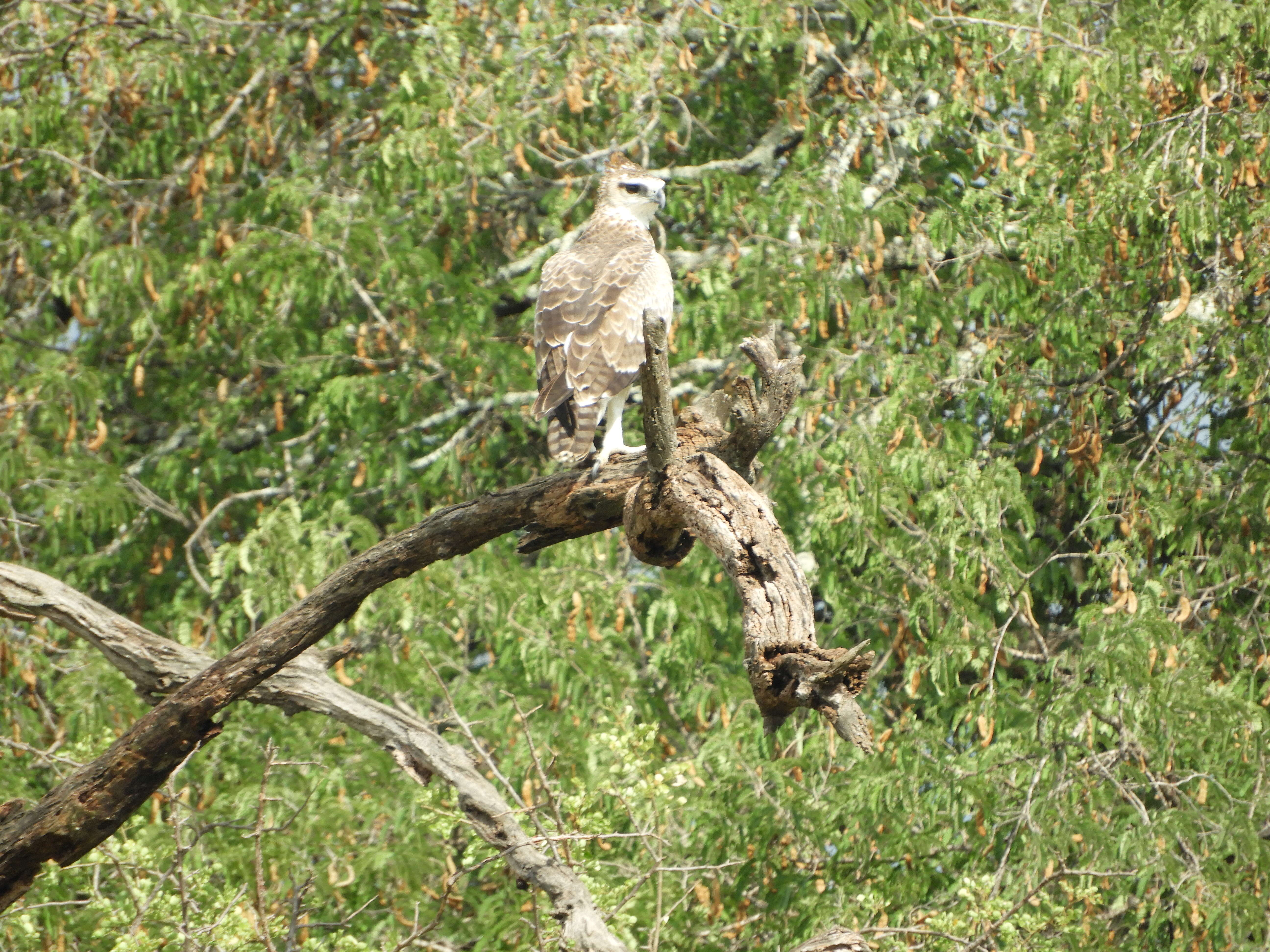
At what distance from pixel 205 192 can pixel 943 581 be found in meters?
4.52

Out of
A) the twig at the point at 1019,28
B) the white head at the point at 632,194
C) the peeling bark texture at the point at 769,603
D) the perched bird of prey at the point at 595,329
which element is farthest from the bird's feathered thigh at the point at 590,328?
the twig at the point at 1019,28

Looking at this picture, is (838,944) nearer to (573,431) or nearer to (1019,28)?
(573,431)

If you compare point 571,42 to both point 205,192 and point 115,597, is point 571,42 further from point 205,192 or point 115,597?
point 115,597

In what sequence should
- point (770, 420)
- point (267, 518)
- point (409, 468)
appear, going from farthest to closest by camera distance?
point (409, 468)
point (267, 518)
point (770, 420)

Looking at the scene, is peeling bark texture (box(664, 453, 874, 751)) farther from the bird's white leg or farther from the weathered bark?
the bird's white leg

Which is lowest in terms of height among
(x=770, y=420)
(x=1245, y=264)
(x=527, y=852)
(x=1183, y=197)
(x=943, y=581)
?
(x=943, y=581)

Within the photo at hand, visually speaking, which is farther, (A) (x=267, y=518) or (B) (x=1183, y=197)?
(A) (x=267, y=518)

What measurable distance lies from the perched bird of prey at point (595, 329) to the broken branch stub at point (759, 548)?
766 mm

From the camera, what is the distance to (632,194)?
5.85 m

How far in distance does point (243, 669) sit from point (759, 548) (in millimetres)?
1639

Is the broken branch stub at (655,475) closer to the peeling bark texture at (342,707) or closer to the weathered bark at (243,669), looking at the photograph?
the weathered bark at (243,669)

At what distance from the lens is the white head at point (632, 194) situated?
5766mm

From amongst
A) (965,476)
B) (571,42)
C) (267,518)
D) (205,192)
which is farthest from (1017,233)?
(205,192)

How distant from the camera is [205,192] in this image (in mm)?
7953
